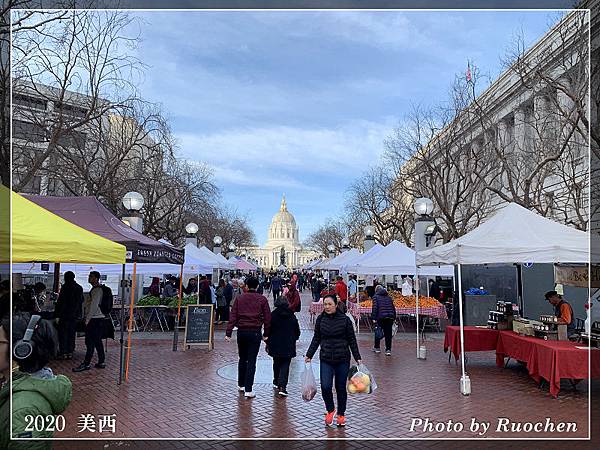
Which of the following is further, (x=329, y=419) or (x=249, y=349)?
(x=249, y=349)

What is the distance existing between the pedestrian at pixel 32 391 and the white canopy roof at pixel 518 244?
7.18m

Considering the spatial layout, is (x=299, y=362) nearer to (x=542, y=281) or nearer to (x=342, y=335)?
(x=342, y=335)

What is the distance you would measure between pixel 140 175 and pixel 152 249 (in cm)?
1563

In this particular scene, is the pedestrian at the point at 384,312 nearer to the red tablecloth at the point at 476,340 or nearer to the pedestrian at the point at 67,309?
the red tablecloth at the point at 476,340

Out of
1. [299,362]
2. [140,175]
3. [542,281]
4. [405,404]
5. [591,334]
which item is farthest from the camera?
[140,175]

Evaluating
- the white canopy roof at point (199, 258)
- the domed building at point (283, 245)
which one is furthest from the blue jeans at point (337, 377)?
the domed building at point (283, 245)

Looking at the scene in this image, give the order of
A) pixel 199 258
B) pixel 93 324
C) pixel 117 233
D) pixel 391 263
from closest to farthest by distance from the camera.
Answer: pixel 117 233, pixel 93 324, pixel 391 263, pixel 199 258

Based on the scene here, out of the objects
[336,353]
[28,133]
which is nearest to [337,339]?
[336,353]

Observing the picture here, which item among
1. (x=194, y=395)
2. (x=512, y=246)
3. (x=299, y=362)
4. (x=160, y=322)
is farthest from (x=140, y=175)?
(x=512, y=246)

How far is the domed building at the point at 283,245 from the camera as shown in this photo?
172 metres

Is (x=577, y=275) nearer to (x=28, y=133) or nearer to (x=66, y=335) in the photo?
(x=66, y=335)

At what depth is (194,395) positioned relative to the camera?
808 cm

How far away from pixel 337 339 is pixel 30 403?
416 centimetres

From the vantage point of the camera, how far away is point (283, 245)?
570ft
